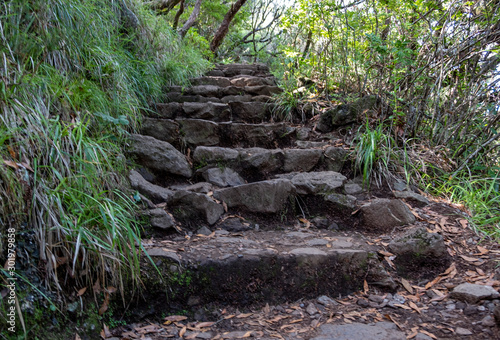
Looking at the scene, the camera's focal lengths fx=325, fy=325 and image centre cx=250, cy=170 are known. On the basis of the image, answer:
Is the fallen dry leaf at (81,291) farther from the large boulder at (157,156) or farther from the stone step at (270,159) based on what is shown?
the stone step at (270,159)

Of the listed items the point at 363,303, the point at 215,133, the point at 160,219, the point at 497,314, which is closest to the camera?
the point at 497,314

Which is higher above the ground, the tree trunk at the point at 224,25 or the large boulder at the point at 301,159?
the tree trunk at the point at 224,25

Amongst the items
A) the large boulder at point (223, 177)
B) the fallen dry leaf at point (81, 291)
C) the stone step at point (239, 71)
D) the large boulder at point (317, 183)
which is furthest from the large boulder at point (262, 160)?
the stone step at point (239, 71)

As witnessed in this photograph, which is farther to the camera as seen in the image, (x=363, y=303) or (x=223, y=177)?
(x=223, y=177)

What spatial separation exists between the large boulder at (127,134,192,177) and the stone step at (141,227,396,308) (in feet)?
2.67

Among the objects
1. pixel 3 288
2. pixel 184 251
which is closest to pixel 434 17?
pixel 184 251

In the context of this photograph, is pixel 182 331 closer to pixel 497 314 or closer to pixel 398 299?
pixel 398 299

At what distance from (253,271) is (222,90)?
2.96 meters

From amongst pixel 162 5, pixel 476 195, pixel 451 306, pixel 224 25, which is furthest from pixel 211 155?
pixel 224 25

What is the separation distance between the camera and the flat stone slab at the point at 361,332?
4.55 ft

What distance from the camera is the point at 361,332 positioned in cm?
142

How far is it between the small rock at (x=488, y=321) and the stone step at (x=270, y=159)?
162 centimetres

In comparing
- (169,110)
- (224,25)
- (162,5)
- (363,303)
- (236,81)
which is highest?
(224,25)

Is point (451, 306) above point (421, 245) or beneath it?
beneath
